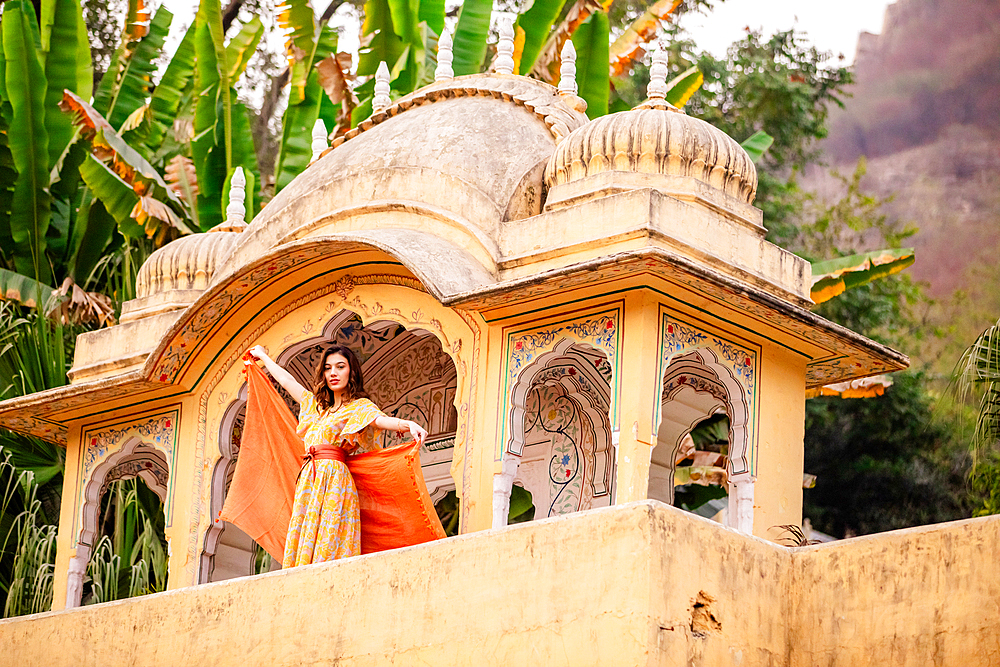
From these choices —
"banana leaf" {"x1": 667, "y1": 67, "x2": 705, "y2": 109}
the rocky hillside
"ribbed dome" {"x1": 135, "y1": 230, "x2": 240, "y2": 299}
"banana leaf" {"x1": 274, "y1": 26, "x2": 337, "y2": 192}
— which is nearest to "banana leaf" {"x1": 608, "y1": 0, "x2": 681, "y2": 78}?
"banana leaf" {"x1": 667, "y1": 67, "x2": 705, "y2": 109}

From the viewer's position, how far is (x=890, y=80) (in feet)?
99.3

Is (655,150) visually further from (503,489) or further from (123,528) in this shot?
(123,528)

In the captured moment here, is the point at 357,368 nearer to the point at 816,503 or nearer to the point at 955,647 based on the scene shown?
the point at 955,647

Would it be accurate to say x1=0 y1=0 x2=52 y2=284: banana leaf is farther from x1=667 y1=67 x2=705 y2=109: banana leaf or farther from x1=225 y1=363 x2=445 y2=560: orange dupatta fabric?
x1=667 y1=67 x2=705 y2=109: banana leaf

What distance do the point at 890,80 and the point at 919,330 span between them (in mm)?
8991

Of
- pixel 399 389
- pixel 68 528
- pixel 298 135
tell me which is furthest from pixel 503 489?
pixel 298 135

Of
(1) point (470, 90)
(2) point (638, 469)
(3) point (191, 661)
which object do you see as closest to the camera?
(3) point (191, 661)

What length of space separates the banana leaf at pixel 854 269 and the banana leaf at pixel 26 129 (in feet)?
23.8

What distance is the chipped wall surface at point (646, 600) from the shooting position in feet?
17.5

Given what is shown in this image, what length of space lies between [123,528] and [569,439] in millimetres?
4445

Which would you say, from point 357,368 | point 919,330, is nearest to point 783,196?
point 919,330

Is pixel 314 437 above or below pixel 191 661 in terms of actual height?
above

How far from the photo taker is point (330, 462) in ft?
26.7

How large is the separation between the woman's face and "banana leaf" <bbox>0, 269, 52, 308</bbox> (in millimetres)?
5616
